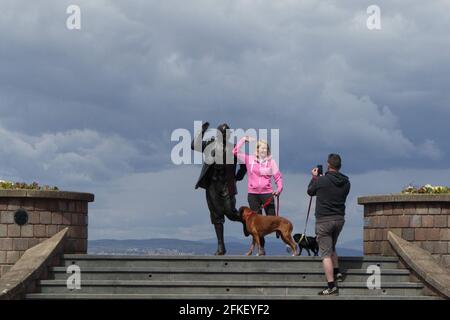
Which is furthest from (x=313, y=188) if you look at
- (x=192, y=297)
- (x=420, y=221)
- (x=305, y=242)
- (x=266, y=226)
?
(x=420, y=221)

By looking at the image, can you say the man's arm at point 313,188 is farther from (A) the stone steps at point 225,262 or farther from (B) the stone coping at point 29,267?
(B) the stone coping at point 29,267

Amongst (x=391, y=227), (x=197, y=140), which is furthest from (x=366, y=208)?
(x=197, y=140)

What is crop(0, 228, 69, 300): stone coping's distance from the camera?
13914mm

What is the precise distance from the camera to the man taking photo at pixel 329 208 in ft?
44.7

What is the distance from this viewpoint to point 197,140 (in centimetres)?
Result: 1555

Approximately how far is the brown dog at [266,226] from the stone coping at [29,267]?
3099 millimetres

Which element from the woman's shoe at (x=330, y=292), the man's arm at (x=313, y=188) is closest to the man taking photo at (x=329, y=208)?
the man's arm at (x=313, y=188)

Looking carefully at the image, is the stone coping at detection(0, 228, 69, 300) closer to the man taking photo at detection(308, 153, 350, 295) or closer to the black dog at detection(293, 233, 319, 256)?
the black dog at detection(293, 233, 319, 256)

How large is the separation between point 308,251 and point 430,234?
204 centimetres

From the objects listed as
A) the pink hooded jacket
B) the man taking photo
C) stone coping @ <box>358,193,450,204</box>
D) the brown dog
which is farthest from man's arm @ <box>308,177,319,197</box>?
stone coping @ <box>358,193,450,204</box>

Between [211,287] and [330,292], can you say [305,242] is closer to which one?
[330,292]

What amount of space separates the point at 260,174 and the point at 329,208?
2.10 m

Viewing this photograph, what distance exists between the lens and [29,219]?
51.2 ft
